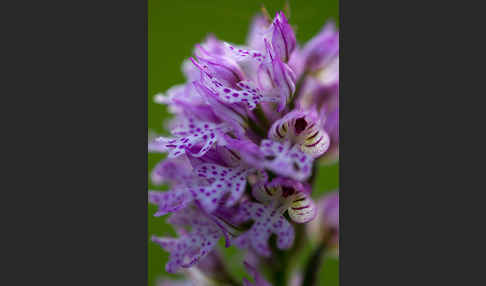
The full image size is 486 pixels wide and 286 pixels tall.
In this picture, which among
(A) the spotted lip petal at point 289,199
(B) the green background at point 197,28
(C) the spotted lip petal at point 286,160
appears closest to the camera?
(C) the spotted lip petal at point 286,160

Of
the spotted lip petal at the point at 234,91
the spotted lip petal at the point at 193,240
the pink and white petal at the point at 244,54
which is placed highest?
the pink and white petal at the point at 244,54

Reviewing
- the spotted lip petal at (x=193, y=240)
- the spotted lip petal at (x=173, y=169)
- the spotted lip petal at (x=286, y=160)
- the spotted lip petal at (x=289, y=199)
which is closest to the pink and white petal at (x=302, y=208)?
the spotted lip petal at (x=289, y=199)

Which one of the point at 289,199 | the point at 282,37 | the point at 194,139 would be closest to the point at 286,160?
the point at 289,199

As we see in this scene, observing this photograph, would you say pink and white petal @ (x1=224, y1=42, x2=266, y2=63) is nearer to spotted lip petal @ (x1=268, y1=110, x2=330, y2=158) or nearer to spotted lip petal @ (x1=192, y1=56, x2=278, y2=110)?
spotted lip petal @ (x1=192, y1=56, x2=278, y2=110)

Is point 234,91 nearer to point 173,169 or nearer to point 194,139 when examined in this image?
point 194,139

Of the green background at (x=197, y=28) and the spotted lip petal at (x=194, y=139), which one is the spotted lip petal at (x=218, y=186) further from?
the green background at (x=197, y=28)

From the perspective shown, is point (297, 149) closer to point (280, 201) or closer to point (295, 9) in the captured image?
point (280, 201)
